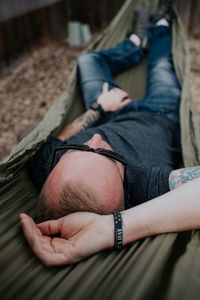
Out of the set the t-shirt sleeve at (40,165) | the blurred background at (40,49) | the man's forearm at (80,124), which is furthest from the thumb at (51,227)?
the blurred background at (40,49)

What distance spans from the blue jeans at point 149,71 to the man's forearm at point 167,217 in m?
0.69

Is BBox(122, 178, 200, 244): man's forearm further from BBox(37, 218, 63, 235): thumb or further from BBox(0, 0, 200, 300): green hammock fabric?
BBox(37, 218, 63, 235): thumb

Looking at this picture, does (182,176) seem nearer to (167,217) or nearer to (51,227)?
(167,217)

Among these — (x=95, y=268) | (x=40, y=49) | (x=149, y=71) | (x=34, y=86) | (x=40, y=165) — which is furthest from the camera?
(x=40, y=49)

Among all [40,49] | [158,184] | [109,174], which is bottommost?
[158,184]

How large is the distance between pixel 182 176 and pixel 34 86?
2.08 m

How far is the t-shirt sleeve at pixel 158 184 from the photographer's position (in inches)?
30.5

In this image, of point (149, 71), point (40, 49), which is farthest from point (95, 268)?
point (40, 49)

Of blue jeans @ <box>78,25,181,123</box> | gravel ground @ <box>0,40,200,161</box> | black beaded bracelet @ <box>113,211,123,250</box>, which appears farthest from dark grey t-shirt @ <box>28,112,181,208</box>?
gravel ground @ <box>0,40,200,161</box>

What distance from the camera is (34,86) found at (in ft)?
8.00

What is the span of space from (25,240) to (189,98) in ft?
3.28

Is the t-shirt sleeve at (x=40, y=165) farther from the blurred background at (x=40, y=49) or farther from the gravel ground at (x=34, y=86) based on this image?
the blurred background at (x=40, y=49)

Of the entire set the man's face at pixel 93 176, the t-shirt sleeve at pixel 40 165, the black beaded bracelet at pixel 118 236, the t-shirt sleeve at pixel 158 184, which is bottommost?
the t-shirt sleeve at pixel 158 184

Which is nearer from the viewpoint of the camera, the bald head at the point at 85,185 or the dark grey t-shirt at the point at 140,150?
the bald head at the point at 85,185
